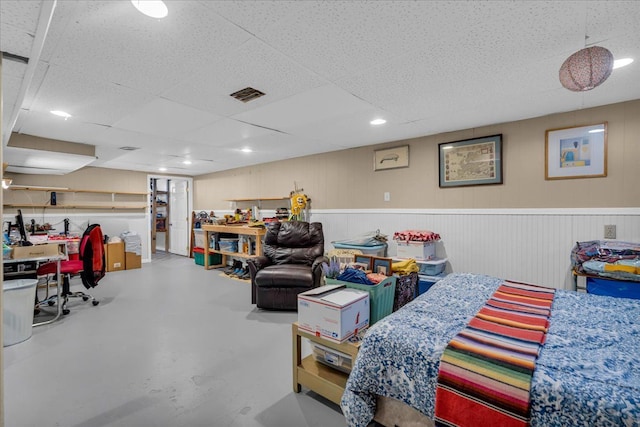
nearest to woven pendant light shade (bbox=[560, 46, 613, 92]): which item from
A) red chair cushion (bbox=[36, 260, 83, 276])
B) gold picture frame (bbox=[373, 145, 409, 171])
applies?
gold picture frame (bbox=[373, 145, 409, 171])

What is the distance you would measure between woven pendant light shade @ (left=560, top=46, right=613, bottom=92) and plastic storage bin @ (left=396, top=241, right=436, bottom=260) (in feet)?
7.60

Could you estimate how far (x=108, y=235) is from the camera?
20.8ft

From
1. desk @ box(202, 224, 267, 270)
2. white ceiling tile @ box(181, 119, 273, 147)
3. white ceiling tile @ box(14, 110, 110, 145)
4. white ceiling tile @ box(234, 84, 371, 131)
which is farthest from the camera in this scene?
desk @ box(202, 224, 267, 270)

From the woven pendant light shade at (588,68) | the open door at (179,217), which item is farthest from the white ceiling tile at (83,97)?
the open door at (179,217)

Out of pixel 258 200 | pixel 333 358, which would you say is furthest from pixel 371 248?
pixel 258 200

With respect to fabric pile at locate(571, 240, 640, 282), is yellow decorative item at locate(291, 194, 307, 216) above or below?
above

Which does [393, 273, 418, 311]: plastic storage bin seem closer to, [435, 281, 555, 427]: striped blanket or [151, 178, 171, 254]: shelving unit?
[435, 281, 555, 427]: striped blanket

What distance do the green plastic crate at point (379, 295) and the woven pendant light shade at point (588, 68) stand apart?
1537 mm

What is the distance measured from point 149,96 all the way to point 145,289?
3191 millimetres

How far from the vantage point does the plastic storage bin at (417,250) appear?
3562 mm

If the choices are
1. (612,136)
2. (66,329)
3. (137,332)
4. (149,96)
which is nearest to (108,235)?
(66,329)

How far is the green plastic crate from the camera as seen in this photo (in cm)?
201

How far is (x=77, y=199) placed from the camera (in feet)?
19.9

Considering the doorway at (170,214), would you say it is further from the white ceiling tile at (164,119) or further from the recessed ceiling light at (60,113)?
the recessed ceiling light at (60,113)
